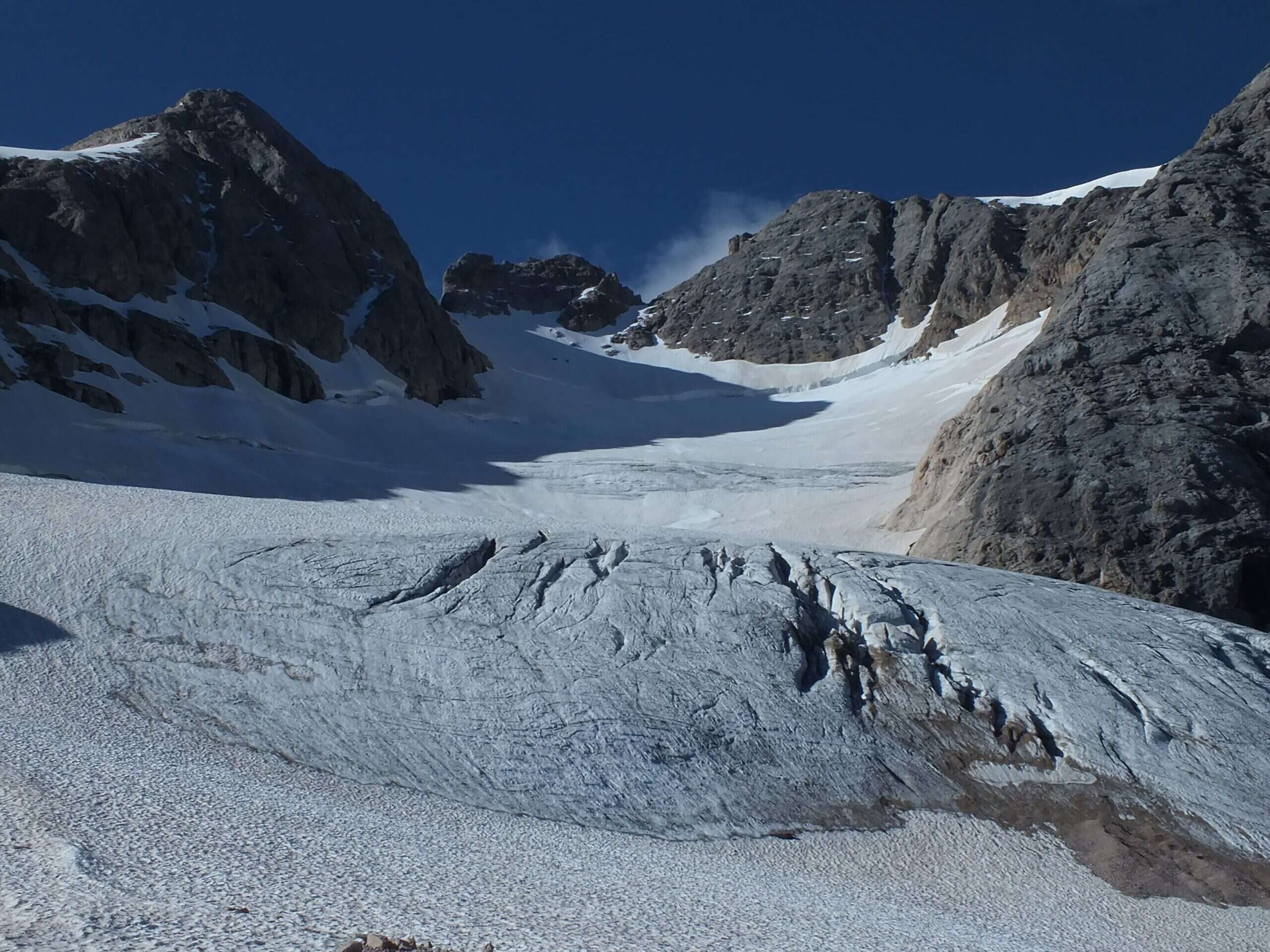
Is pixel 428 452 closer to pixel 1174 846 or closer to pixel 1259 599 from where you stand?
pixel 1259 599

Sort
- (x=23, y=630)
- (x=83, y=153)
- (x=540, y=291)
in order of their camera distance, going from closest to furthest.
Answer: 1. (x=23, y=630)
2. (x=83, y=153)
3. (x=540, y=291)

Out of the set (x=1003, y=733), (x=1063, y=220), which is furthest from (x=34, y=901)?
(x=1063, y=220)

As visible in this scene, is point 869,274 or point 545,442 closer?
point 545,442

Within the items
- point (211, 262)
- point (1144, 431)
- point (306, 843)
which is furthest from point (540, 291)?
point (306, 843)

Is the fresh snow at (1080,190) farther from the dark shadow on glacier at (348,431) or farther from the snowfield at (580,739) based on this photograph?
the snowfield at (580,739)

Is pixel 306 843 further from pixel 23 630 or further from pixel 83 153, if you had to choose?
pixel 83 153

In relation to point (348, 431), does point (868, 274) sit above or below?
above

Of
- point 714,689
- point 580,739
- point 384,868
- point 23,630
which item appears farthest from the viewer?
point 714,689
